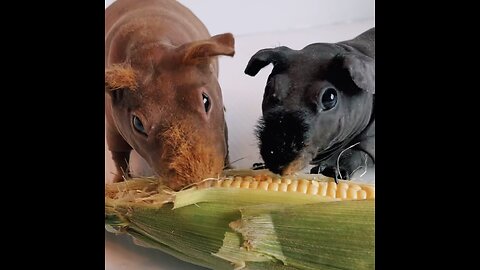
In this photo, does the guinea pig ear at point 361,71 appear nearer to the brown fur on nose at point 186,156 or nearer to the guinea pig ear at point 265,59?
the guinea pig ear at point 265,59

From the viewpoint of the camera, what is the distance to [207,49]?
83 cm

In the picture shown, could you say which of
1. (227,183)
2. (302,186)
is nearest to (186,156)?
(227,183)

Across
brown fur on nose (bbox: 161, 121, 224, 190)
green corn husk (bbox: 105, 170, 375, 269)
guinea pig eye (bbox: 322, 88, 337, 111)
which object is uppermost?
guinea pig eye (bbox: 322, 88, 337, 111)

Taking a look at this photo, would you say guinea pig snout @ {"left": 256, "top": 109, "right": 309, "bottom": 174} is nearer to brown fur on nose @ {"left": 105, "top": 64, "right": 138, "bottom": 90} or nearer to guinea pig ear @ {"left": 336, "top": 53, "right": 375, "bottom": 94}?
guinea pig ear @ {"left": 336, "top": 53, "right": 375, "bottom": 94}

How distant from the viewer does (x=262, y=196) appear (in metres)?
0.76

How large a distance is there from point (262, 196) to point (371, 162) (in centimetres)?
20

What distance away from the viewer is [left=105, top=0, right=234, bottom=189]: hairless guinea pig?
2.60 feet

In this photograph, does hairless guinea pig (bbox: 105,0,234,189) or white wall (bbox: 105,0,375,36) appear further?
white wall (bbox: 105,0,375,36)

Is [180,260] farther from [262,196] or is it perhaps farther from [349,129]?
[349,129]

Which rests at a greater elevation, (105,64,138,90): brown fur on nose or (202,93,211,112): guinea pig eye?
(105,64,138,90): brown fur on nose

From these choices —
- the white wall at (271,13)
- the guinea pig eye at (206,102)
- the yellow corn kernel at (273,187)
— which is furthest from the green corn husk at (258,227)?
the white wall at (271,13)

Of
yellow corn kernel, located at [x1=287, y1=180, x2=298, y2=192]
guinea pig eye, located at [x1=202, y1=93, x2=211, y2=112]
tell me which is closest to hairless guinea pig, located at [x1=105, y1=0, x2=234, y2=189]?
guinea pig eye, located at [x1=202, y1=93, x2=211, y2=112]
